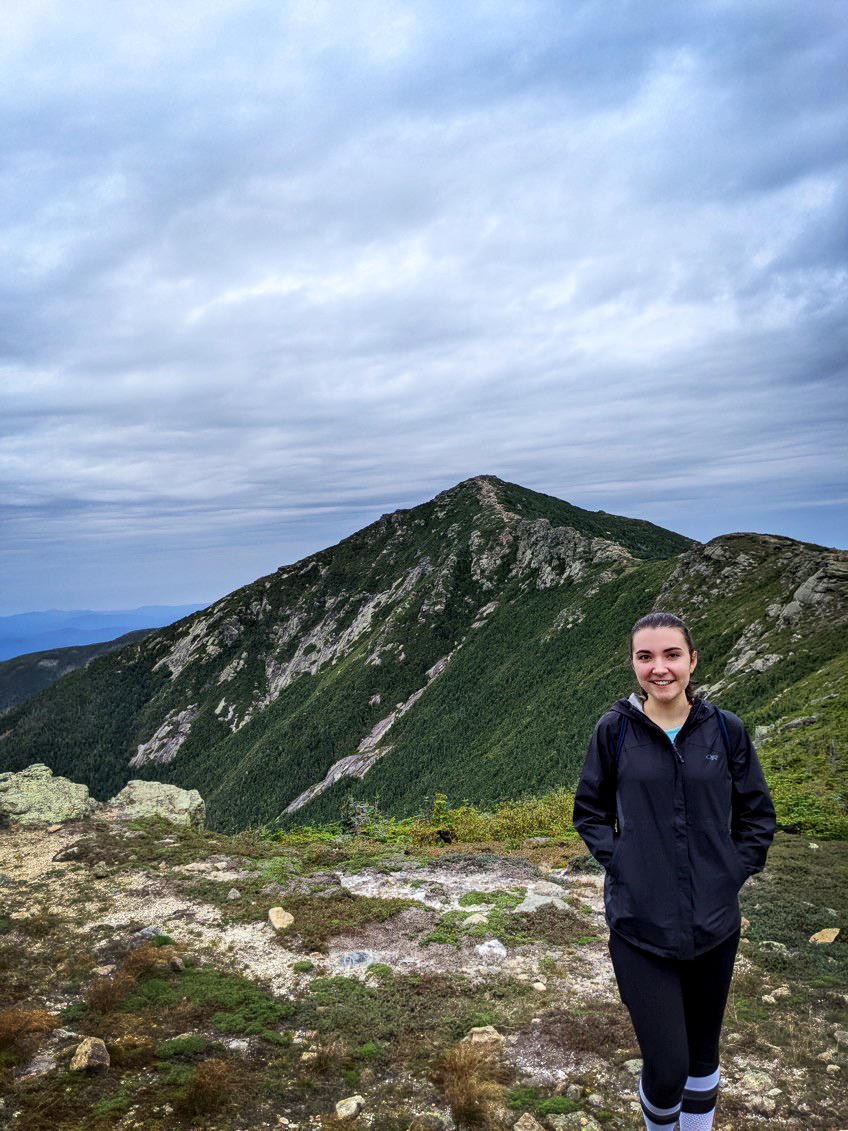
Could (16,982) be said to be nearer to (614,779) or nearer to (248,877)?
(248,877)

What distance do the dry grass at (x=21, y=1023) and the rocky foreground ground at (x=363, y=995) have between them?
0.04 m

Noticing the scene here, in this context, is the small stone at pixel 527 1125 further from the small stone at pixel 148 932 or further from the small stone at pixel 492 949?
the small stone at pixel 148 932

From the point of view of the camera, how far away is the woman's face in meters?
5.45

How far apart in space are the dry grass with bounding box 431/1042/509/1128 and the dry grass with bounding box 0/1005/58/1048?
5.80 metres

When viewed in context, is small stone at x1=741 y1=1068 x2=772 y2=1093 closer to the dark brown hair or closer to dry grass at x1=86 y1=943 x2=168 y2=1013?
the dark brown hair

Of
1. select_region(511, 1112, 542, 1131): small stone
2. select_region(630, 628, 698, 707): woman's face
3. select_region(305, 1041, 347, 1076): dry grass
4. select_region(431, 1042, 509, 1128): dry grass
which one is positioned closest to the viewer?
select_region(630, 628, 698, 707): woman's face

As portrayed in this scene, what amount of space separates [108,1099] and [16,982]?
430 centimetres

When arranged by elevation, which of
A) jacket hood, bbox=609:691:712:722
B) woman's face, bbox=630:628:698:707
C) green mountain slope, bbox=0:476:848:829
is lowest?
green mountain slope, bbox=0:476:848:829

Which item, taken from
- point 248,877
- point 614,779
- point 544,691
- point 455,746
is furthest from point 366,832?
point 455,746

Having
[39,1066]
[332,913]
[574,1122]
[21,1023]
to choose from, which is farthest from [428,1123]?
[332,913]

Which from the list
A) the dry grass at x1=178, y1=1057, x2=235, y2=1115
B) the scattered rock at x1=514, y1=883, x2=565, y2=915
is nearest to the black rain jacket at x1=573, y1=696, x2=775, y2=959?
the dry grass at x1=178, y1=1057, x2=235, y2=1115

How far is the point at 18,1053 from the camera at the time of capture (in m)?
8.18

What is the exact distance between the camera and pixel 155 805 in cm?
2230

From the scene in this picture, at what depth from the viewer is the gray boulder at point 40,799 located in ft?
62.2
